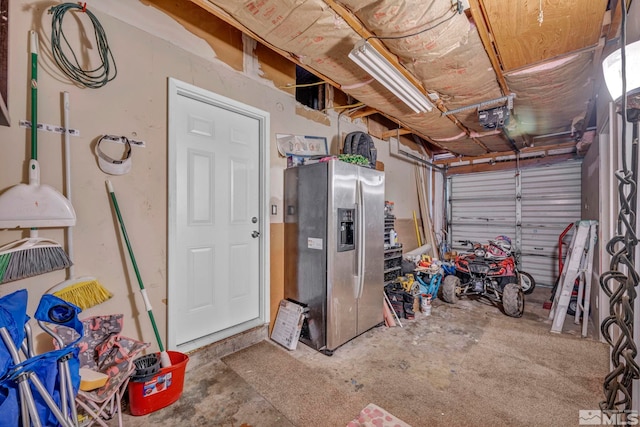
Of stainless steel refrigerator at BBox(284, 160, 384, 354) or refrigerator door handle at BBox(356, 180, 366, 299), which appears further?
refrigerator door handle at BBox(356, 180, 366, 299)

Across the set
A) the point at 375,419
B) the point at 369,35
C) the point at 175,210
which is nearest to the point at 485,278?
the point at 375,419

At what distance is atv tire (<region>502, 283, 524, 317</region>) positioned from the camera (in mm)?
3678

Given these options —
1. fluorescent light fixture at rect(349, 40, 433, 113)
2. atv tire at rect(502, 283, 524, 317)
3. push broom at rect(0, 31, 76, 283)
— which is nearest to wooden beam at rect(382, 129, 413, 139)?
fluorescent light fixture at rect(349, 40, 433, 113)

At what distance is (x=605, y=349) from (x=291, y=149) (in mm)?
3915

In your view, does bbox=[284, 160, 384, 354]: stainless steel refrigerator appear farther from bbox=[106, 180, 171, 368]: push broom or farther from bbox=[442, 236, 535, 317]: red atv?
bbox=[442, 236, 535, 317]: red atv

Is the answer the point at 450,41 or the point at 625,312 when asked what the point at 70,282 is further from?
the point at 450,41

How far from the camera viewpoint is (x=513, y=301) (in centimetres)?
368

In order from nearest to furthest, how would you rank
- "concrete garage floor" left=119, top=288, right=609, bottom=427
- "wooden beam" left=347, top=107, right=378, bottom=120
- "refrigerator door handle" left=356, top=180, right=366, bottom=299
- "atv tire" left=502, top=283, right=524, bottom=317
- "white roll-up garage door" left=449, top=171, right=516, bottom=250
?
"concrete garage floor" left=119, top=288, right=609, bottom=427, "refrigerator door handle" left=356, top=180, right=366, bottom=299, "atv tire" left=502, top=283, right=524, bottom=317, "wooden beam" left=347, top=107, right=378, bottom=120, "white roll-up garage door" left=449, top=171, right=516, bottom=250

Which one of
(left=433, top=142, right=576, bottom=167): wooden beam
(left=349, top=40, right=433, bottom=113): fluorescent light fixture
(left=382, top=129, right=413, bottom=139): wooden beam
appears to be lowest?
(left=349, top=40, right=433, bottom=113): fluorescent light fixture

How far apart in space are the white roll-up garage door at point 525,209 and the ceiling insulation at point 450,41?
2.58 m

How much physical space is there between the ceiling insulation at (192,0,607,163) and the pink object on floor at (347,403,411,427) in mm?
2728

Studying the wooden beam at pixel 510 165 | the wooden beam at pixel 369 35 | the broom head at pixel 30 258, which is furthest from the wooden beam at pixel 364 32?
the wooden beam at pixel 510 165

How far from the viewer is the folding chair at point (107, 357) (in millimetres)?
1686

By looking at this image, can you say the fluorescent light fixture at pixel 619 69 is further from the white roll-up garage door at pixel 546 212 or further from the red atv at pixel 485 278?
the white roll-up garage door at pixel 546 212
